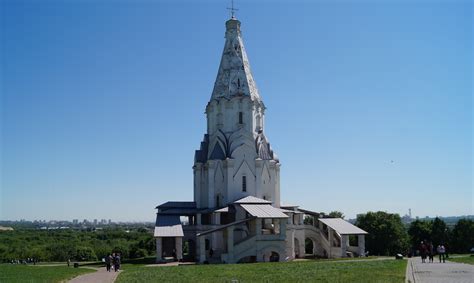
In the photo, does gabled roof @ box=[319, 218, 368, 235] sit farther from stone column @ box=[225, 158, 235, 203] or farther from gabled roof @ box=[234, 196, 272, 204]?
stone column @ box=[225, 158, 235, 203]

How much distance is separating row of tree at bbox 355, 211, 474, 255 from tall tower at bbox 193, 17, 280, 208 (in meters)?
14.3

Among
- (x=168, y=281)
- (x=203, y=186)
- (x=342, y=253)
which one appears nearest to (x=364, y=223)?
(x=342, y=253)

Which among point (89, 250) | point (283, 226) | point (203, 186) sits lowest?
point (89, 250)

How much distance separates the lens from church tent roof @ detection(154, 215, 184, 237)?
39.1 meters

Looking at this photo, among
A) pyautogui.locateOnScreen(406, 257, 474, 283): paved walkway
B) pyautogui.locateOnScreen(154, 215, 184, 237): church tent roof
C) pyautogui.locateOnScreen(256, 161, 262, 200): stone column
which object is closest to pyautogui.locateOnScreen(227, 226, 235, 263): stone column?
pyautogui.locateOnScreen(154, 215, 184, 237): church tent roof

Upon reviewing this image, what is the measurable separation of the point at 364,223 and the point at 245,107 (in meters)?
20.7

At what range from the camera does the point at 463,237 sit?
53.8 m

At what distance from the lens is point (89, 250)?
67.6 m

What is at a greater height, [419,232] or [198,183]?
[198,183]

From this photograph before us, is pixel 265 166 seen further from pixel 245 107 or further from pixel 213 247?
pixel 213 247

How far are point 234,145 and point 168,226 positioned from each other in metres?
10.3

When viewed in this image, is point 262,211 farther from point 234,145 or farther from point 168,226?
point 234,145

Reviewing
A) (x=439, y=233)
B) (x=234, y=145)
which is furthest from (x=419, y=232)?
(x=234, y=145)

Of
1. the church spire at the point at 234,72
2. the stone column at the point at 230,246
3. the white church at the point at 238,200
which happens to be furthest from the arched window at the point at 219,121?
the stone column at the point at 230,246
